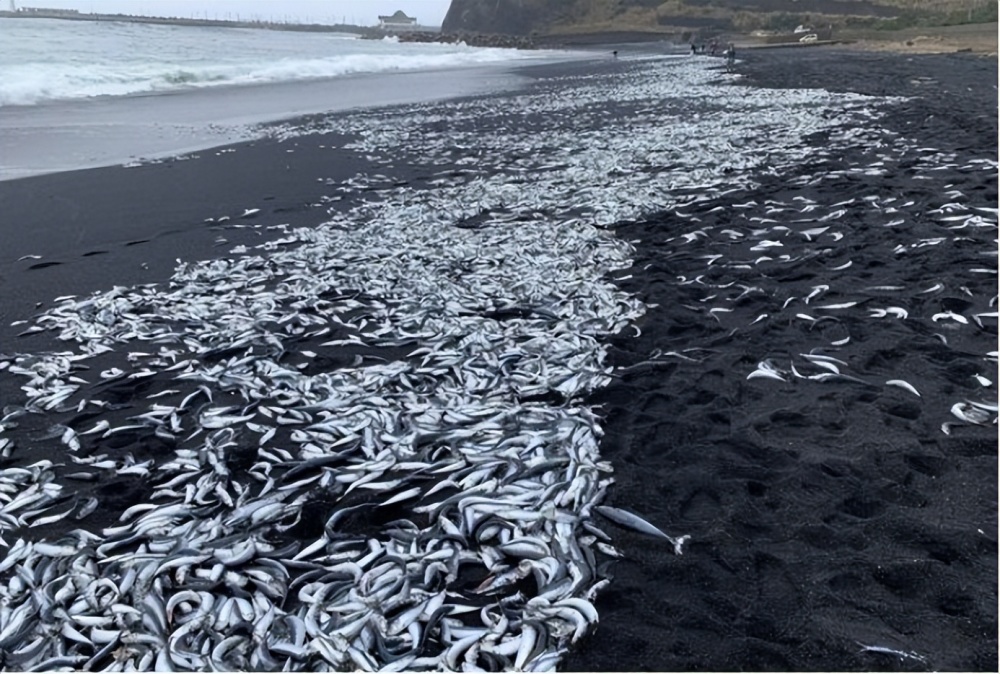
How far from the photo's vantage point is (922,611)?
331 centimetres

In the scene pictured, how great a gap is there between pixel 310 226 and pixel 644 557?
8.34 meters

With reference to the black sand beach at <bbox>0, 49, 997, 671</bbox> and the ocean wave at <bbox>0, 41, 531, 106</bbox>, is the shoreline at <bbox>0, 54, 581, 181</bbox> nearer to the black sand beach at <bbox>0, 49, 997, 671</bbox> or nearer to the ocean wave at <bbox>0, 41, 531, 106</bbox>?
the ocean wave at <bbox>0, 41, 531, 106</bbox>

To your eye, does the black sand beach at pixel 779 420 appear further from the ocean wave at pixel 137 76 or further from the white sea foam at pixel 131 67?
the white sea foam at pixel 131 67

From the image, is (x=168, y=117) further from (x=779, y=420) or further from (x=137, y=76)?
(x=779, y=420)

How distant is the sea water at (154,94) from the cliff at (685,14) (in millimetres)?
55546

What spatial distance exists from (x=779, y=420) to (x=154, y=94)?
34.1 meters

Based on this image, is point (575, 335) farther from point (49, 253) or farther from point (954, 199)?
point (49, 253)

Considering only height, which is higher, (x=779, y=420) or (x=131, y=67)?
(x=131, y=67)

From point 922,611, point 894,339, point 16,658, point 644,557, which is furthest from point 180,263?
point 922,611

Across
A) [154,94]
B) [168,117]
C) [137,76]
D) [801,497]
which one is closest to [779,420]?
[801,497]

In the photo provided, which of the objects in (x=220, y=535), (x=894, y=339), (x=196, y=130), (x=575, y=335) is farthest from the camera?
(x=196, y=130)

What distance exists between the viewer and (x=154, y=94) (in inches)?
1261

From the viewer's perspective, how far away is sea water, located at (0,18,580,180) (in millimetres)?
17906

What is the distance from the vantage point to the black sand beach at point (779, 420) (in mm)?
3312
